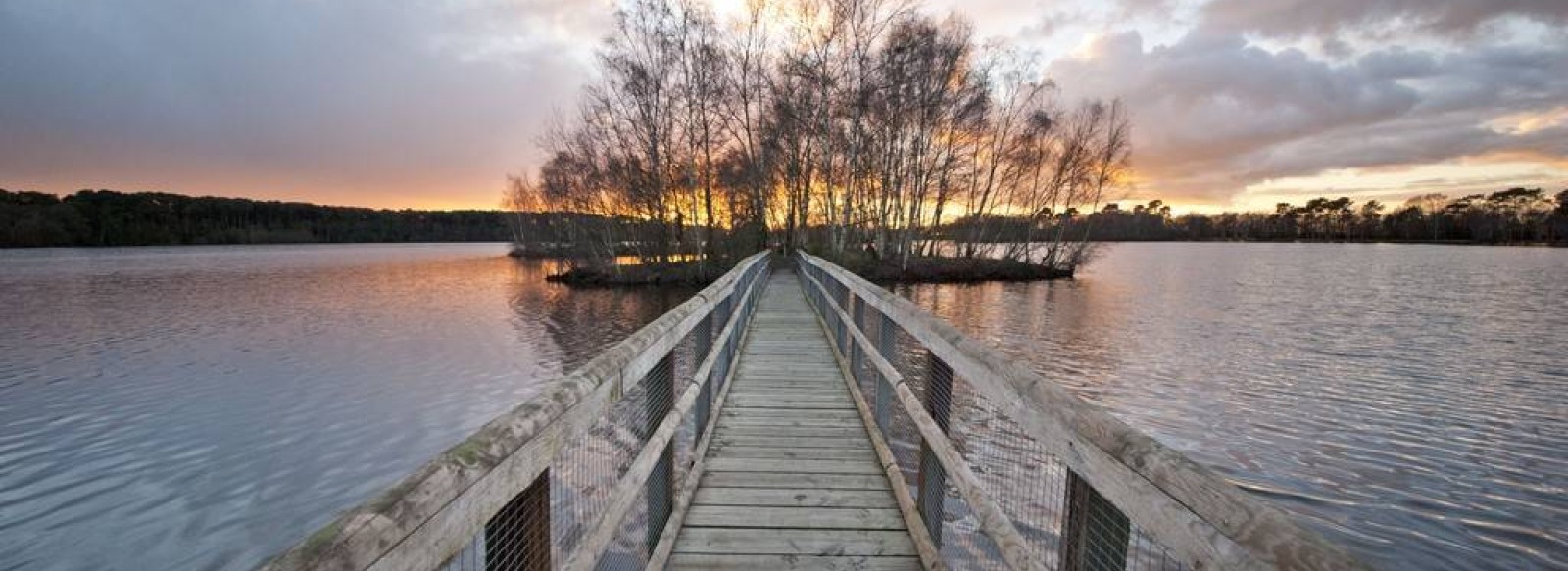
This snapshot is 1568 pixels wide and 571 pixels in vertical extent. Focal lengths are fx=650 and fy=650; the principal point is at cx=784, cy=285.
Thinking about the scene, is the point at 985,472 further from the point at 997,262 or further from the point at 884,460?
the point at 997,262

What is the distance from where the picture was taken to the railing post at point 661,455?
299cm

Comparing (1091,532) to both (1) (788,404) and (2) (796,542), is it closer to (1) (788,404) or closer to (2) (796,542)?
(2) (796,542)

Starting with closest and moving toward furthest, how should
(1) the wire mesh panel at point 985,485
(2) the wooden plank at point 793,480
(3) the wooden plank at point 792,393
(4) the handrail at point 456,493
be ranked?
1. (4) the handrail at point 456,493
2. (1) the wire mesh panel at point 985,485
3. (2) the wooden plank at point 793,480
4. (3) the wooden plank at point 792,393

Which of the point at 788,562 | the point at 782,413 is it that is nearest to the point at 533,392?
the point at 782,413

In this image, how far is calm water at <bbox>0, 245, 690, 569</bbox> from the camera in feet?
19.1

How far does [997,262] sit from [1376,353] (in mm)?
20724

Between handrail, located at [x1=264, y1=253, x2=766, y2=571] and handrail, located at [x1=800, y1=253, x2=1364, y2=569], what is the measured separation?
1208 millimetres

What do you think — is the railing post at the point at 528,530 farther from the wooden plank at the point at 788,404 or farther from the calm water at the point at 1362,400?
the calm water at the point at 1362,400

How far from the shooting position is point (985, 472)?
6.39 m

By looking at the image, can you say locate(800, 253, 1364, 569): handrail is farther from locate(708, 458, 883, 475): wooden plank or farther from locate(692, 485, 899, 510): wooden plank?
locate(708, 458, 883, 475): wooden plank

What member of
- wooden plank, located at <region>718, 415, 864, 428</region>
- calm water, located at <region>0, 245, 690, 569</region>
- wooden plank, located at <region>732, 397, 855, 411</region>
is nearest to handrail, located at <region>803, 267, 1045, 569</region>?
wooden plank, located at <region>718, 415, 864, 428</region>

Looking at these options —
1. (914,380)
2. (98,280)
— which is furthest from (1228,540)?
(98,280)

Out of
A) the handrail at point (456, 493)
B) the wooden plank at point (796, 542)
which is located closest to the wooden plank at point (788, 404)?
the wooden plank at point (796, 542)

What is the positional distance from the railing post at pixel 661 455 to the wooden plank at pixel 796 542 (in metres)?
0.16
